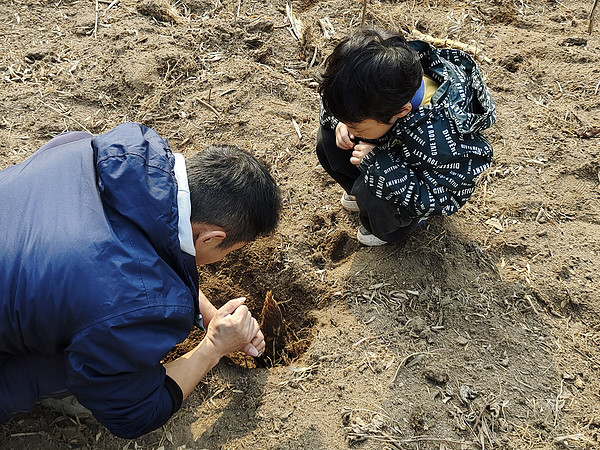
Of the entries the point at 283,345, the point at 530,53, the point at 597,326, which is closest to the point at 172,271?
the point at 283,345

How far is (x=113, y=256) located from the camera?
188 cm

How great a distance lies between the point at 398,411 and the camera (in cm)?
247

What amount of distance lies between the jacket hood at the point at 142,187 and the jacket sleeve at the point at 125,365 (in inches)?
9.8

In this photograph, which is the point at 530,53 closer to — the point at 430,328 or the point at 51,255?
the point at 430,328

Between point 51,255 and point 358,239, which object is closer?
point 51,255

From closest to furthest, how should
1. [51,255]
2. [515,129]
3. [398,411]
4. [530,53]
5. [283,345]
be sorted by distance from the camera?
1. [51,255]
2. [398,411]
3. [283,345]
4. [515,129]
5. [530,53]

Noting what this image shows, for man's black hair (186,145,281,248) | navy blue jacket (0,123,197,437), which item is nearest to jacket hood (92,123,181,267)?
navy blue jacket (0,123,197,437)

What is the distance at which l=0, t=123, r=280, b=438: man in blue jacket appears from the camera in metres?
1.87

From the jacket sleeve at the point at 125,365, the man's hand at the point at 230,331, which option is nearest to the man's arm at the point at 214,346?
the man's hand at the point at 230,331

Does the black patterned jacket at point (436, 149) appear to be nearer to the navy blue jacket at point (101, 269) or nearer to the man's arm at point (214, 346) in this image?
A: the man's arm at point (214, 346)

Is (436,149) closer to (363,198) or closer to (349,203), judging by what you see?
(363,198)

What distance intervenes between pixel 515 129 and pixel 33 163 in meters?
2.79

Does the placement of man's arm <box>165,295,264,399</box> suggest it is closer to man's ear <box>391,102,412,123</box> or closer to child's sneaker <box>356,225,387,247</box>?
child's sneaker <box>356,225,387,247</box>

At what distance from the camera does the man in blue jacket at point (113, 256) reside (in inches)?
73.7
